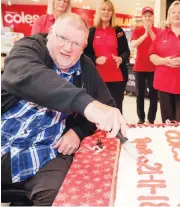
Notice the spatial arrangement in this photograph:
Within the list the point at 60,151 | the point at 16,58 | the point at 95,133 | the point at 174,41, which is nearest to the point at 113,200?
the point at 60,151

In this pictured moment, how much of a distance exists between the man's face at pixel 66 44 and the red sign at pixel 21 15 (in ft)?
42.4

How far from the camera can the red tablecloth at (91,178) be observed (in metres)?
1.02

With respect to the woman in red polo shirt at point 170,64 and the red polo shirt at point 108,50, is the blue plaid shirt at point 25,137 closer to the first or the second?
the woman in red polo shirt at point 170,64

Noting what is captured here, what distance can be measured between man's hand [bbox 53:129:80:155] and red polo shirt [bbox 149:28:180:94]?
1639 mm

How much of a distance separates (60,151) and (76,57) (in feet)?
1.37

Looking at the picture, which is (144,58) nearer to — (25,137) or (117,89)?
(117,89)

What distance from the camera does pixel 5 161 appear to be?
125 centimetres

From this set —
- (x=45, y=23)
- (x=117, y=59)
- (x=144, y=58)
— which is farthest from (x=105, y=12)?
(x=144, y=58)

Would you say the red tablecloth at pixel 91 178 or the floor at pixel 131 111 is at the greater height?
the red tablecloth at pixel 91 178

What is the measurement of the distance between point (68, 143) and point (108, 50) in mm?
2081

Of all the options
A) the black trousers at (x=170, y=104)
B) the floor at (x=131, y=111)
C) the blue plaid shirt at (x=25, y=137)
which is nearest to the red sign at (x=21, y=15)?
the floor at (x=131, y=111)

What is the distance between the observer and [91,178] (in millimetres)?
1175

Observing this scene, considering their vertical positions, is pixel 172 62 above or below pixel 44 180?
above

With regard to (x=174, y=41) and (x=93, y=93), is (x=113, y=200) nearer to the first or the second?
(x=93, y=93)
